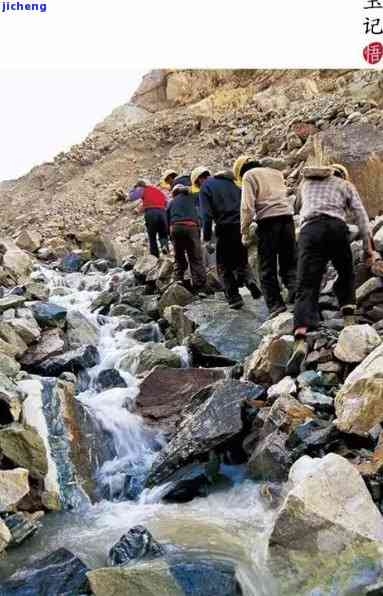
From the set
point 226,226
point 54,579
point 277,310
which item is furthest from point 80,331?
point 54,579

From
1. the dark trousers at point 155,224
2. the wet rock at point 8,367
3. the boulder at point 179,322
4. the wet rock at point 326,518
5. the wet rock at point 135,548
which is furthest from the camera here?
the dark trousers at point 155,224

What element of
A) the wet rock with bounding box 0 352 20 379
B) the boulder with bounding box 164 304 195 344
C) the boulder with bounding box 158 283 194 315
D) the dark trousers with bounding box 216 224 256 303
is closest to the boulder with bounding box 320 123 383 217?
the dark trousers with bounding box 216 224 256 303

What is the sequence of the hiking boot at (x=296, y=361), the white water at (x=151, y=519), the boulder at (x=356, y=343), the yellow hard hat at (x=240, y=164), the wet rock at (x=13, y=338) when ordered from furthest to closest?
the yellow hard hat at (x=240, y=164)
the wet rock at (x=13, y=338)
the hiking boot at (x=296, y=361)
the boulder at (x=356, y=343)
the white water at (x=151, y=519)

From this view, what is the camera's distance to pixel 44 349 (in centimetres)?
706

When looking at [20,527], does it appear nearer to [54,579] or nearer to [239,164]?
[54,579]

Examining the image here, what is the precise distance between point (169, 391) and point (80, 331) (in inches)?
98.2

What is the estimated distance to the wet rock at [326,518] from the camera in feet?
10.8

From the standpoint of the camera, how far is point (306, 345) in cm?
535

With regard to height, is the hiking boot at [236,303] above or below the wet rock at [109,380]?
above

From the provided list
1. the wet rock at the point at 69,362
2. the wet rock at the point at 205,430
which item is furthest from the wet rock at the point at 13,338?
the wet rock at the point at 205,430

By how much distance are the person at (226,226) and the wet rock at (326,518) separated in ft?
14.9

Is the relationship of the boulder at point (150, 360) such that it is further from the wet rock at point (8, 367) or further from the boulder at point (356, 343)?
the boulder at point (356, 343)

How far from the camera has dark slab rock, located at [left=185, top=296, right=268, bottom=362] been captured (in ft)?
22.2

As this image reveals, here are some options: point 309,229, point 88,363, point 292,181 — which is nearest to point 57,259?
point 292,181
